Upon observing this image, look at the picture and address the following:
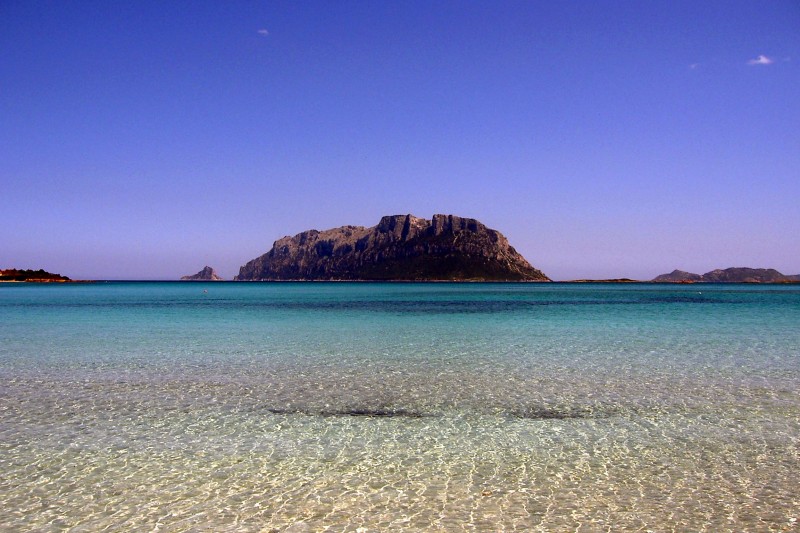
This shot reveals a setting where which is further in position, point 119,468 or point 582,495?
point 119,468

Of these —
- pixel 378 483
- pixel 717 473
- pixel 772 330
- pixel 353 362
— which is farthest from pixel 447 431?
pixel 772 330

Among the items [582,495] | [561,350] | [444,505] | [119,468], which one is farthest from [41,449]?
[561,350]

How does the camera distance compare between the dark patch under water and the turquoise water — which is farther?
the dark patch under water

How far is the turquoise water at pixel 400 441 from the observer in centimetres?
Result: 858

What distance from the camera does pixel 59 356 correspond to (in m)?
25.6

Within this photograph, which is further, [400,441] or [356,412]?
[356,412]

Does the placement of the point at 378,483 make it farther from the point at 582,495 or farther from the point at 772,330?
the point at 772,330

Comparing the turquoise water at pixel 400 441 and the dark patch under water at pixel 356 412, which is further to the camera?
the dark patch under water at pixel 356 412

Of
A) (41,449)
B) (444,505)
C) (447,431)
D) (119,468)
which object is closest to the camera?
(444,505)

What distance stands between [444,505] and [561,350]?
66.0ft

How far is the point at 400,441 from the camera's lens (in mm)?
12297

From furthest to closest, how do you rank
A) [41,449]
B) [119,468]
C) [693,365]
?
[693,365] → [41,449] → [119,468]

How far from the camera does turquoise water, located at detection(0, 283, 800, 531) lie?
8578mm

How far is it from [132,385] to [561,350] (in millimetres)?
19184
